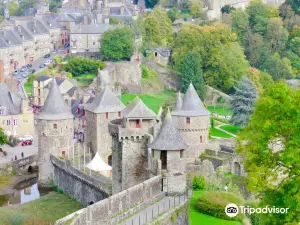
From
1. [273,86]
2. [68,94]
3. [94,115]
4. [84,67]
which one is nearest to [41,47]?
[84,67]

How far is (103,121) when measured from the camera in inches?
1829

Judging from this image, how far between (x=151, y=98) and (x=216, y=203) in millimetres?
40407

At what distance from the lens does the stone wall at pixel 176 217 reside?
29.2 meters

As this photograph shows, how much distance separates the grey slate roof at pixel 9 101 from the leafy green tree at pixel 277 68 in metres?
37.0

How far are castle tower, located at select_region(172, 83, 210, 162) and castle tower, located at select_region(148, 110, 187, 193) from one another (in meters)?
12.6

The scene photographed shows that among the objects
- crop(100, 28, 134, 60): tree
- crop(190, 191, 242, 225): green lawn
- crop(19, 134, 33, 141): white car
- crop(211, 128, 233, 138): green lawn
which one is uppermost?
crop(100, 28, 134, 60): tree

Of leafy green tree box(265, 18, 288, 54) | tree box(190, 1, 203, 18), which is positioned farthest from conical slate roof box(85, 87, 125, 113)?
tree box(190, 1, 203, 18)

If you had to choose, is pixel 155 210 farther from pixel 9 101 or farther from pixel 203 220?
pixel 9 101

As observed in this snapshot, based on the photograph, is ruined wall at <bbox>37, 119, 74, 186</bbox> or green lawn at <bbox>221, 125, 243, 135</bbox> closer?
ruined wall at <bbox>37, 119, 74, 186</bbox>

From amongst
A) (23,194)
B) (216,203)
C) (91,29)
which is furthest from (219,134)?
(216,203)

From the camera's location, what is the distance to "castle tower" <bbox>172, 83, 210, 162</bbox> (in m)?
45.0

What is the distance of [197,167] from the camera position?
42062mm

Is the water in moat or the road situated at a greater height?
the road

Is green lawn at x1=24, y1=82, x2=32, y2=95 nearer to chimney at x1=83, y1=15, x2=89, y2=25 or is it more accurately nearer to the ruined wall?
chimney at x1=83, y1=15, x2=89, y2=25
